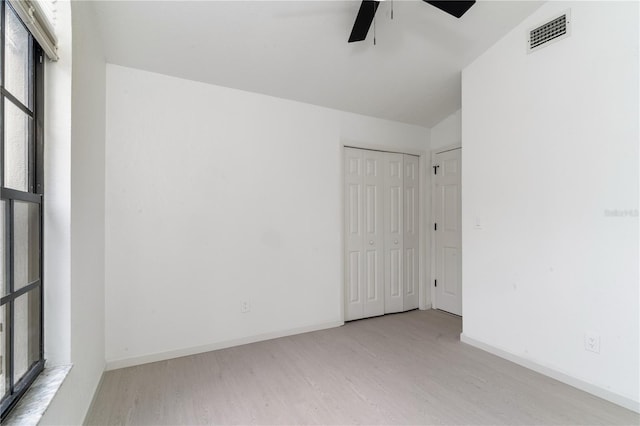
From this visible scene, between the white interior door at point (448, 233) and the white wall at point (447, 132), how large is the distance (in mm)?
122

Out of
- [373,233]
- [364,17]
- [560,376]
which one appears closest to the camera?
[364,17]

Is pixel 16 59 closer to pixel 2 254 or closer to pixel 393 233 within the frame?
pixel 2 254

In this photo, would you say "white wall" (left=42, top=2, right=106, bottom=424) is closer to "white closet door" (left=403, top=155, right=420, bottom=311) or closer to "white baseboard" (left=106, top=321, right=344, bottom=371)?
"white baseboard" (left=106, top=321, right=344, bottom=371)

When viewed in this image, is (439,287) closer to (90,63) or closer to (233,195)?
(233,195)

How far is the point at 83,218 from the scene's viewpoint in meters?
1.73

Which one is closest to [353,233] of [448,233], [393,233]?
[393,233]

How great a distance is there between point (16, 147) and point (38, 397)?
3.26 feet

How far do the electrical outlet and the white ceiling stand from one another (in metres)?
2.44

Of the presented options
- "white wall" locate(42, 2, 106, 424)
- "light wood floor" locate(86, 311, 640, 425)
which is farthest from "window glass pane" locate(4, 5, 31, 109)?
"light wood floor" locate(86, 311, 640, 425)

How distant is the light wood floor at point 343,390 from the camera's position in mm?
1854

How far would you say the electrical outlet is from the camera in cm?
210

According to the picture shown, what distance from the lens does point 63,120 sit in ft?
4.76

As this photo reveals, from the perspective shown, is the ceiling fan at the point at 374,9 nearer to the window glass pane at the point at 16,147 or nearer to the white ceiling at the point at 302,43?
the white ceiling at the point at 302,43

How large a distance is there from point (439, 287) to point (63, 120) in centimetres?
403
